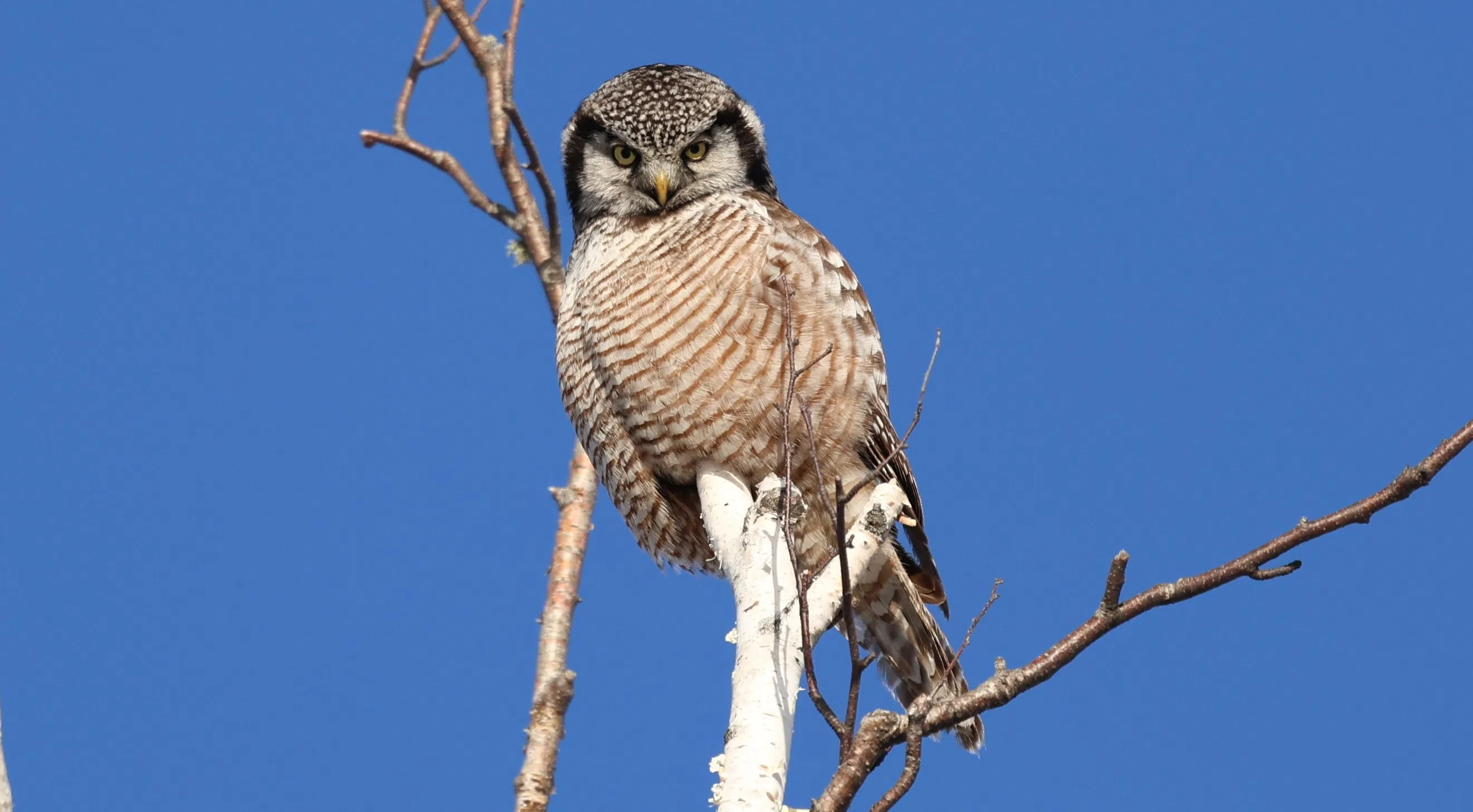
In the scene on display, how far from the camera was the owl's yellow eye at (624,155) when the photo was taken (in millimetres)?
5680

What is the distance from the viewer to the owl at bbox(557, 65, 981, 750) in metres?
5.02

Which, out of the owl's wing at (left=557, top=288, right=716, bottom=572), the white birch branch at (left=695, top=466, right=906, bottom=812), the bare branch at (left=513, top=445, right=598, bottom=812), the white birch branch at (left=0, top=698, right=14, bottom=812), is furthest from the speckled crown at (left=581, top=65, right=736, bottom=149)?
the white birch branch at (left=0, top=698, right=14, bottom=812)

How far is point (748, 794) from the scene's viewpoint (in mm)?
3260

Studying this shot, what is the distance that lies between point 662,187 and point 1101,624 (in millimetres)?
2847

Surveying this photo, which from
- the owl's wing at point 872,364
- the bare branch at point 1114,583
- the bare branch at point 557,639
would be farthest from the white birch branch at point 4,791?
the owl's wing at point 872,364

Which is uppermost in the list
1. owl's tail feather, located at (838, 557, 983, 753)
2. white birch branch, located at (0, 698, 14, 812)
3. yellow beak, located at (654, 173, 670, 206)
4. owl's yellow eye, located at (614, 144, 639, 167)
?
owl's yellow eye, located at (614, 144, 639, 167)

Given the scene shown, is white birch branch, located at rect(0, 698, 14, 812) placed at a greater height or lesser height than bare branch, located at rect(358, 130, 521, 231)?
lesser

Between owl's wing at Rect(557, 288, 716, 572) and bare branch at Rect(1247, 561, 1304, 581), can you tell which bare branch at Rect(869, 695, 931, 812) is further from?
owl's wing at Rect(557, 288, 716, 572)

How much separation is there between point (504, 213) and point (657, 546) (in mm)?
1827

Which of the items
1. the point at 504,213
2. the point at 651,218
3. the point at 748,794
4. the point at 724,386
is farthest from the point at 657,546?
the point at 748,794

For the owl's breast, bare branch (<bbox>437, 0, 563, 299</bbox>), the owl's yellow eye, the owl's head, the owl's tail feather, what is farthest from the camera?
bare branch (<bbox>437, 0, 563, 299</bbox>)

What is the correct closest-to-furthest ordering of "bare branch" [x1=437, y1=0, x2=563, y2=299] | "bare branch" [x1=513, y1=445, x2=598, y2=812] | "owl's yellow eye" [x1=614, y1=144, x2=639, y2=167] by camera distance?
1. "bare branch" [x1=513, y1=445, x2=598, y2=812]
2. "owl's yellow eye" [x1=614, y1=144, x2=639, y2=167]
3. "bare branch" [x1=437, y1=0, x2=563, y2=299]

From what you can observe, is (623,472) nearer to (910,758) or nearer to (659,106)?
(659,106)

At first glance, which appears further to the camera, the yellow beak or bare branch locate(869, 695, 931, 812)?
the yellow beak
